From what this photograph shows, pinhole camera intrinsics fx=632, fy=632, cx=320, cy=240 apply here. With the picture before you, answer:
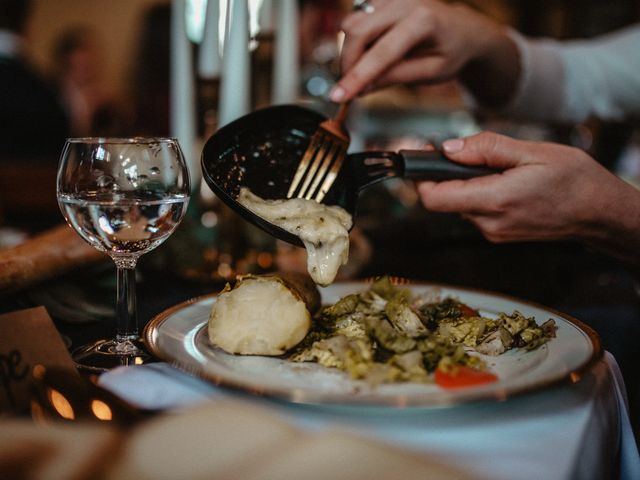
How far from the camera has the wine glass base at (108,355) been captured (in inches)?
32.2

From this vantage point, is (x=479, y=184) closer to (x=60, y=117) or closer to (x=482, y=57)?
(x=482, y=57)

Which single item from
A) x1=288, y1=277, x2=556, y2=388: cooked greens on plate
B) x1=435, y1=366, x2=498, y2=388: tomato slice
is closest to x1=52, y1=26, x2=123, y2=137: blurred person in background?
x1=288, y1=277, x2=556, y2=388: cooked greens on plate

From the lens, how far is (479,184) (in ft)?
3.47

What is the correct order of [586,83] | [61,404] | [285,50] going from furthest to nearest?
[586,83] → [285,50] → [61,404]

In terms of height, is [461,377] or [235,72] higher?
[235,72]

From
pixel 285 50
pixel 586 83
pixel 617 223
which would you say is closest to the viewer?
pixel 617 223

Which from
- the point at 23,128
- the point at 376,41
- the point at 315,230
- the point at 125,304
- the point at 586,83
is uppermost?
the point at 376,41

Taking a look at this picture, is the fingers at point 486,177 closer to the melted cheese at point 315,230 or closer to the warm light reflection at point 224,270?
the melted cheese at point 315,230

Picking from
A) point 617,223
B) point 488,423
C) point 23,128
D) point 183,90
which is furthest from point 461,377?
point 23,128

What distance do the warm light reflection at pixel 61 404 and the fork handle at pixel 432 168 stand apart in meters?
0.59

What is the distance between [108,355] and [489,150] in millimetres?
672

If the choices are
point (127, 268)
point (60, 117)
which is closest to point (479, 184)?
point (127, 268)

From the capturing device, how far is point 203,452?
0.50 meters

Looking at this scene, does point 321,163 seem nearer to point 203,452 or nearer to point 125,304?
point 125,304
